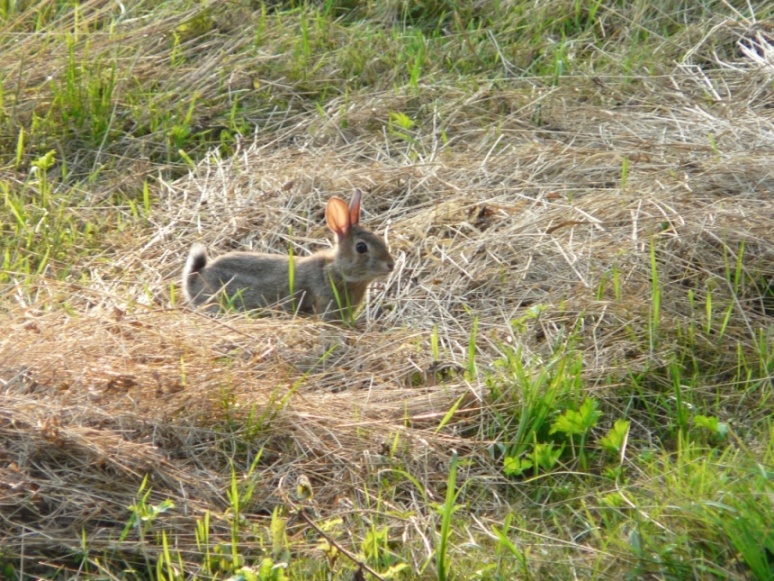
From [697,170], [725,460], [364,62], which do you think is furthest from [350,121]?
[725,460]

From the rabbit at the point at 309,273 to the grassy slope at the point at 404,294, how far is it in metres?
0.15

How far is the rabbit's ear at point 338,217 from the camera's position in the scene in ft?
18.1

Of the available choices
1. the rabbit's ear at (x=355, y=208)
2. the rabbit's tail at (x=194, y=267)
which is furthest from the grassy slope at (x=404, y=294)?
the rabbit's ear at (x=355, y=208)

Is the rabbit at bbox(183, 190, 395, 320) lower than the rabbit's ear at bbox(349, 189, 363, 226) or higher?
lower

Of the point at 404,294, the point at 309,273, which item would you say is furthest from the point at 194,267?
the point at 404,294

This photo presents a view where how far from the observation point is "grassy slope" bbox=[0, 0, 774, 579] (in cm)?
359

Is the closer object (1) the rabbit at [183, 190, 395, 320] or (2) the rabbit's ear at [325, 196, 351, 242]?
(1) the rabbit at [183, 190, 395, 320]

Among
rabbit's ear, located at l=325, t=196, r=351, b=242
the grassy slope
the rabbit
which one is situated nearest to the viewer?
the grassy slope

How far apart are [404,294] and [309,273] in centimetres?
49

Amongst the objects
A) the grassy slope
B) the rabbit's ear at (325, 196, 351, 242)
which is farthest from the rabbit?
the grassy slope

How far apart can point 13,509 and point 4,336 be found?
37.3 inches

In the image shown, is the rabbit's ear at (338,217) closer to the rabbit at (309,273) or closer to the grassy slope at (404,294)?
the rabbit at (309,273)

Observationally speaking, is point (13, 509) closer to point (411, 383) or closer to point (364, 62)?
point (411, 383)

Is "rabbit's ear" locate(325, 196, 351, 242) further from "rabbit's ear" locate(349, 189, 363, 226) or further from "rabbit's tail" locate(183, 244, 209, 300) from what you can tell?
"rabbit's tail" locate(183, 244, 209, 300)
